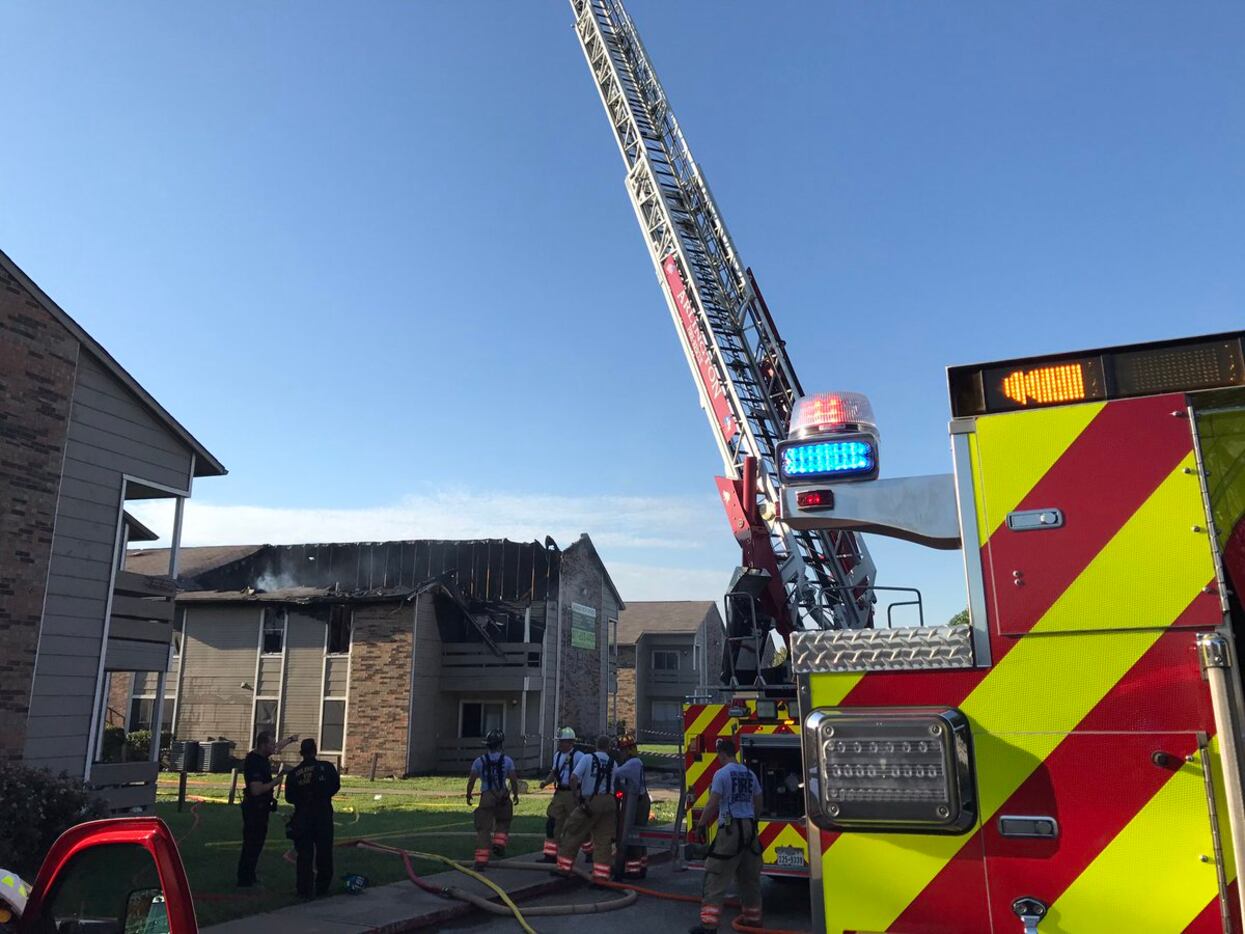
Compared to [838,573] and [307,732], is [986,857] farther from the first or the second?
[307,732]

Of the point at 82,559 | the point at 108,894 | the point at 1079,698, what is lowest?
the point at 108,894

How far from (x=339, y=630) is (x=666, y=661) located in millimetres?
23733

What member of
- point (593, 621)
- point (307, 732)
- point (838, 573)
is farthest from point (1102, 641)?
point (593, 621)

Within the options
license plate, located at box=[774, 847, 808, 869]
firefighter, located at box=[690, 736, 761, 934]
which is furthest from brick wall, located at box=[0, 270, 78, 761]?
license plate, located at box=[774, 847, 808, 869]

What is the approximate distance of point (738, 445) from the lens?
14.1 meters

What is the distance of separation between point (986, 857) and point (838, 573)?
1075 cm

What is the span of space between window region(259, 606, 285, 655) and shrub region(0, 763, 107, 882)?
17.7 m

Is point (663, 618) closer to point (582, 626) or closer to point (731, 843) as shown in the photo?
point (582, 626)

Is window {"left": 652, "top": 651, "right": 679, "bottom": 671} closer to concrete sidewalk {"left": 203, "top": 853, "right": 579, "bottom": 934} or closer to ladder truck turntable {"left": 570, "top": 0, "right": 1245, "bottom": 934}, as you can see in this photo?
concrete sidewalk {"left": 203, "top": 853, "right": 579, "bottom": 934}

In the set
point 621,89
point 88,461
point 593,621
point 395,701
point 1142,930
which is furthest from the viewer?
point 593,621

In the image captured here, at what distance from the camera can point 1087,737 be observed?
8.54ft

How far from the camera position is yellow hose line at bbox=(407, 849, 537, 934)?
27.1 ft

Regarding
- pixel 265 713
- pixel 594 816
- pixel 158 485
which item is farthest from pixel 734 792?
pixel 265 713

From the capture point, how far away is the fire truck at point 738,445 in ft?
31.0
